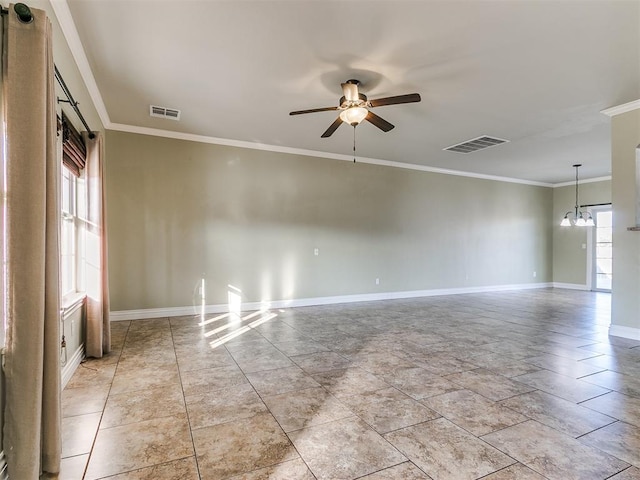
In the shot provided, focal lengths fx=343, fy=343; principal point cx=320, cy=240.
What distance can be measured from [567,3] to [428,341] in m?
3.57

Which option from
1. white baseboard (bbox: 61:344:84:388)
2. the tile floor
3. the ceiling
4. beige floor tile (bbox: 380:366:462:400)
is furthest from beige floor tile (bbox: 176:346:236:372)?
the ceiling

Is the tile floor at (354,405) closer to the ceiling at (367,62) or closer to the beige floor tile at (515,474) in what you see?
the beige floor tile at (515,474)

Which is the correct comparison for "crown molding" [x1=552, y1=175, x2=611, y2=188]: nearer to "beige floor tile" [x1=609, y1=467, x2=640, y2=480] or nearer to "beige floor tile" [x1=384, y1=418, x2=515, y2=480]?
"beige floor tile" [x1=609, y1=467, x2=640, y2=480]

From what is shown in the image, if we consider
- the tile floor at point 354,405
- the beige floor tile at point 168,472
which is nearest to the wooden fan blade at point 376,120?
the tile floor at point 354,405

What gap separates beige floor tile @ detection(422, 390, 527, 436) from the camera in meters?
2.33

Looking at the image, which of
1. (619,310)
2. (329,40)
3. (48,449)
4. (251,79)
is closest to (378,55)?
(329,40)

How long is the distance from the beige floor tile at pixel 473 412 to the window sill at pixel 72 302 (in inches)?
125

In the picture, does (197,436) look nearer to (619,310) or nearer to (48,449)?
(48,449)

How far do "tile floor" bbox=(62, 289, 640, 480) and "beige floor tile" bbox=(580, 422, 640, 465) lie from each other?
1 centimetres

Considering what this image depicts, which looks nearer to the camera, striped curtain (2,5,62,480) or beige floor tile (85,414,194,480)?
striped curtain (2,5,62,480)

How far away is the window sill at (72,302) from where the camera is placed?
306 centimetres

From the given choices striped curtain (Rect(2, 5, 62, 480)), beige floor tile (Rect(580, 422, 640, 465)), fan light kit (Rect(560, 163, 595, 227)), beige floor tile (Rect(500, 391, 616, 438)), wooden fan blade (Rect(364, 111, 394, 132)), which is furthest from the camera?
fan light kit (Rect(560, 163, 595, 227))

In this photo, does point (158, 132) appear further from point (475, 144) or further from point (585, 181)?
point (585, 181)

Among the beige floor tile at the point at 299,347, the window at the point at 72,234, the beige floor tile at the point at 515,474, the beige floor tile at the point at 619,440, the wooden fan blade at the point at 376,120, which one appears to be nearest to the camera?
the beige floor tile at the point at 515,474
